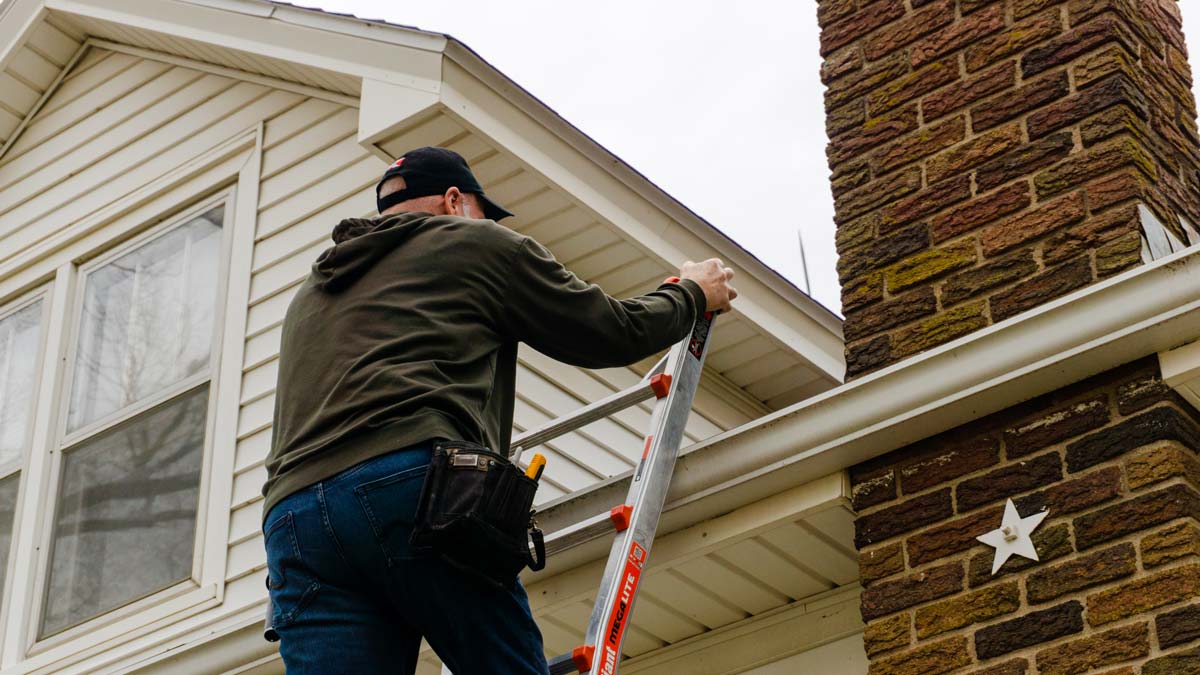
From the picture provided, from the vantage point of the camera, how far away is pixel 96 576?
758 cm

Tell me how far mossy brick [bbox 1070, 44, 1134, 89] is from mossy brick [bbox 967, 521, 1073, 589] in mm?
1358

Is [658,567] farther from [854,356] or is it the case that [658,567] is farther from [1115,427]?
[1115,427]

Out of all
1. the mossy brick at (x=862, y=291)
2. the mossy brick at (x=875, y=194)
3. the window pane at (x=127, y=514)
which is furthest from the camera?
the window pane at (x=127, y=514)

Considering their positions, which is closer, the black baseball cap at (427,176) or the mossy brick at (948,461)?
the black baseball cap at (427,176)

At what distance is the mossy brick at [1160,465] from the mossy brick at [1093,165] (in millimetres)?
912

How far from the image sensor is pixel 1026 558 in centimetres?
461

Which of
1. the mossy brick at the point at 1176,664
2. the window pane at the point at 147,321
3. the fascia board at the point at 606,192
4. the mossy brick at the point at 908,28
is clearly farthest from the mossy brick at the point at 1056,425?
the window pane at the point at 147,321

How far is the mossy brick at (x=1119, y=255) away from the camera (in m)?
4.86

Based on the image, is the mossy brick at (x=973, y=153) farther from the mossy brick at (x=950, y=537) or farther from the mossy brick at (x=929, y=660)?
the mossy brick at (x=929, y=660)

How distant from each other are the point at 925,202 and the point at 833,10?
94 centimetres

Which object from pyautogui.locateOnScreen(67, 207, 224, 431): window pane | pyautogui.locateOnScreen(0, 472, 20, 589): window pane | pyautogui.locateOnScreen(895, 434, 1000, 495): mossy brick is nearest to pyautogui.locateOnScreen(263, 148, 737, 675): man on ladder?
pyautogui.locateOnScreen(895, 434, 1000, 495): mossy brick

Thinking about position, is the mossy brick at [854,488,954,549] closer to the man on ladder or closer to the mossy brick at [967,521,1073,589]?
the mossy brick at [967,521,1073,589]

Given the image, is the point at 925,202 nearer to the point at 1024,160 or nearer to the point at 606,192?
the point at 1024,160

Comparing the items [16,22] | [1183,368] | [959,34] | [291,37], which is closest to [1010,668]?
[1183,368]
